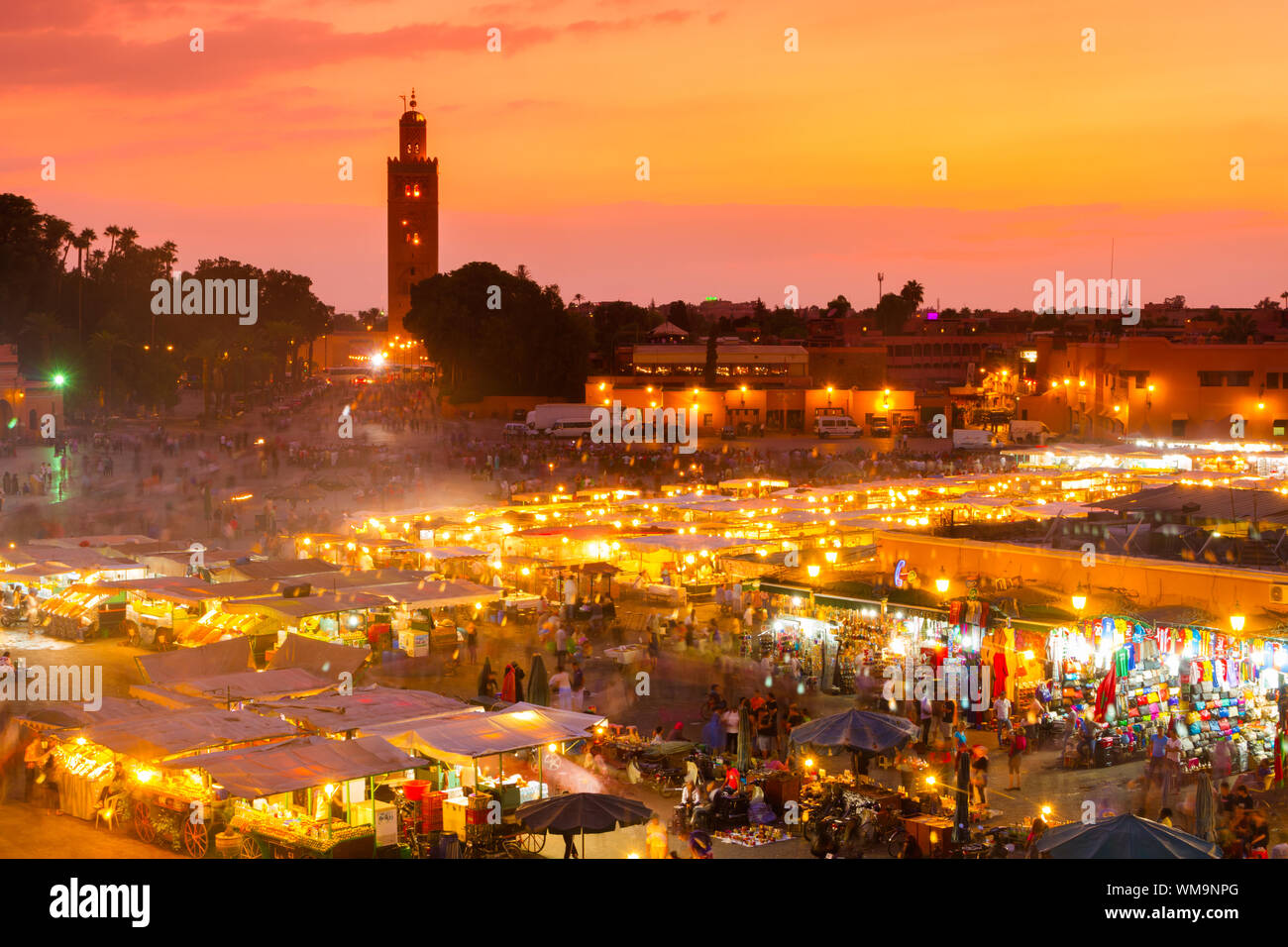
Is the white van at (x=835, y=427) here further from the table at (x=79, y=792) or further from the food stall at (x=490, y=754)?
the table at (x=79, y=792)

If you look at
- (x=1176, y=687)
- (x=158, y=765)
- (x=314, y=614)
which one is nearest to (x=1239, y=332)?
(x=1176, y=687)

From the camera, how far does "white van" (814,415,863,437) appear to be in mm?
66062

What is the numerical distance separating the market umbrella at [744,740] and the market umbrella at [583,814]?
3113 millimetres

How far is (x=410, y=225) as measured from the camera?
141375 millimetres

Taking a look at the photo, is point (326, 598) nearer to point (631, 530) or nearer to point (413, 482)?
point (631, 530)

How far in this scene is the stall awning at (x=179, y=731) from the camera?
12.8 m

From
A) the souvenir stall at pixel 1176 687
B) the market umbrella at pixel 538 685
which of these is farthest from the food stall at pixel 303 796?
the souvenir stall at pixel 1176 687

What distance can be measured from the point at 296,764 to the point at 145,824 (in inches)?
68.0

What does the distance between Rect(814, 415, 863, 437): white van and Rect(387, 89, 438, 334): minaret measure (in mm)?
83011

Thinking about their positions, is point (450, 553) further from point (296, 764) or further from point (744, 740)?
point (296, 764)

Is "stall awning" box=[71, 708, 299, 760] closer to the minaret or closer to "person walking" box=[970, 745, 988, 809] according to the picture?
"person walking" box=[970, 745, 988, 809]
